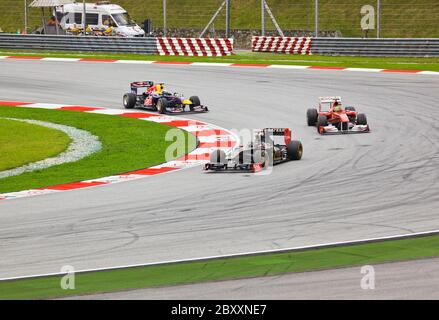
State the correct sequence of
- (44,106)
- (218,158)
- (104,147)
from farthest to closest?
(44,106) → (104,147) → (218,158)

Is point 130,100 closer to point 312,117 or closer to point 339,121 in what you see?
point 312,117

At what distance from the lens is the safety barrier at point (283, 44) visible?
41.0 meters

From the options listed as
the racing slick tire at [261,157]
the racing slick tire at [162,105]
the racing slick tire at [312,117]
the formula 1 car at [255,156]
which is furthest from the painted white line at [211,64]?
the racing slick tire at [261,157]

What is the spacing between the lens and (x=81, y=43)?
144 feet

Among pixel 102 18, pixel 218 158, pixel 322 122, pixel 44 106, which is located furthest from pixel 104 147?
pixel 102 18

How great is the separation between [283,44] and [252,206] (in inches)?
1075

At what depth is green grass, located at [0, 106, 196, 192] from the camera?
18.5 m

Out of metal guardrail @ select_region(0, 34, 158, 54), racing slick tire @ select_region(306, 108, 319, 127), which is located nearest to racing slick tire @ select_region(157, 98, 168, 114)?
racing slick tire @ select_region(306, 108, 319, 127)

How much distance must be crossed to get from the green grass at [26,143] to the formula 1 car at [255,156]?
4.25m

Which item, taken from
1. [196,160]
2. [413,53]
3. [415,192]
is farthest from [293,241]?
[413,53]

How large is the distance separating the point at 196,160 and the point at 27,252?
7.99 m

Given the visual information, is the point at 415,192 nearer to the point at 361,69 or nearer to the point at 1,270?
the point at 1,270

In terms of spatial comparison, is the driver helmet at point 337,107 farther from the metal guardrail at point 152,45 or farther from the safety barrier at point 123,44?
the safety barrier at point 123,44
